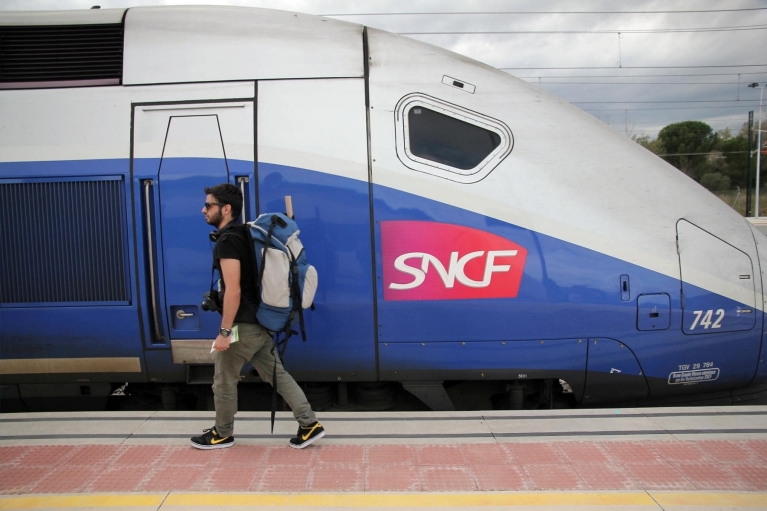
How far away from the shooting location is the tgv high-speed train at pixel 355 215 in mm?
3773

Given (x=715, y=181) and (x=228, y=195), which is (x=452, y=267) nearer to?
(x=228, y=195)

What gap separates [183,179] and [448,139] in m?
1.87

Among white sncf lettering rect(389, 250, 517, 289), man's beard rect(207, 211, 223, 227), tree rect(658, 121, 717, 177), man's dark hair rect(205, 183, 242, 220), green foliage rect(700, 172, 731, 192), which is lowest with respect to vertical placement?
white sncf lettering rect(389, 250, 517, 289)

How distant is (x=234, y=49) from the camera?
3.90m

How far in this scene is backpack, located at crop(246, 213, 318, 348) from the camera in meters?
3.31

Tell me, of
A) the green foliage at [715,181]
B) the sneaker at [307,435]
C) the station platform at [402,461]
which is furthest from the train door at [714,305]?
the green foliage at [715,181]

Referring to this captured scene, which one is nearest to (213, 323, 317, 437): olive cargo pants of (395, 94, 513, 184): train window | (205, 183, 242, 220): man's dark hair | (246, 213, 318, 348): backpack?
(246, 213, 318, 348): backpack

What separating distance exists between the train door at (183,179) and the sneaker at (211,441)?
74 centimetres

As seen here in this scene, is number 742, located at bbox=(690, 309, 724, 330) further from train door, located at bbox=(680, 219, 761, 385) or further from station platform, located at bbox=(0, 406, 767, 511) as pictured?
station platform, located at bbox=(0, 406, 767, 511)

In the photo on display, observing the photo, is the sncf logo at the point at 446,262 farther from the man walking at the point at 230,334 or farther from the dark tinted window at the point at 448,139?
the man walking at the point at 230,334

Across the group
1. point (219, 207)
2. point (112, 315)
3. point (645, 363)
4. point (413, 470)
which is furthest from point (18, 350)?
point (645, 363)

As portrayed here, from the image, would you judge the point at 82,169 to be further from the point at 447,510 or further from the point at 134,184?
the point at 447,510

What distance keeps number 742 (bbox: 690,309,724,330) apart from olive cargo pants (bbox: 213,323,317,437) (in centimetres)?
272

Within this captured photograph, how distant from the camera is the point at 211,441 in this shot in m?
3.48
